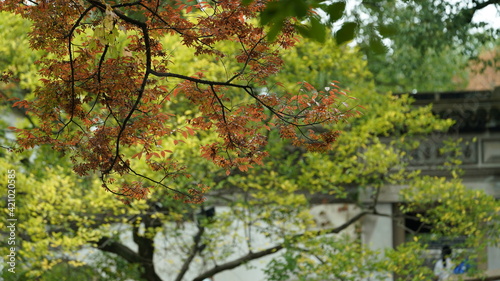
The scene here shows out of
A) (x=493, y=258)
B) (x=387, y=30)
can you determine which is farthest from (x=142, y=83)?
(x=493, y=258)

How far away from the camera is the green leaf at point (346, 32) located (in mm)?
3146

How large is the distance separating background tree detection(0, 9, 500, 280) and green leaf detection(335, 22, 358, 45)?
6.75 metres

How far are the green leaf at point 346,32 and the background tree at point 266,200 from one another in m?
6.75

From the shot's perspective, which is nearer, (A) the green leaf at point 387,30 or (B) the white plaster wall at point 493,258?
(A) the green leaf at point 387,30

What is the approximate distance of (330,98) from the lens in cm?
520

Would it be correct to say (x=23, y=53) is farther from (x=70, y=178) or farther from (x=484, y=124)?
(x=484, y=124)

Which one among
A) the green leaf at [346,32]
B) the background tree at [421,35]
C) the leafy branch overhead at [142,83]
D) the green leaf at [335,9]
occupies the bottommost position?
the green leaf at [346,32]

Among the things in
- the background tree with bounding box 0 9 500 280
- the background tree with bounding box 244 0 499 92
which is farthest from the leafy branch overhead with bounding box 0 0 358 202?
the background tree with bounding box 0 9 500 280

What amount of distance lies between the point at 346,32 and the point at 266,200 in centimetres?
787

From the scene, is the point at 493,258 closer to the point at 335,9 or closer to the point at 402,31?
the point at 402,31

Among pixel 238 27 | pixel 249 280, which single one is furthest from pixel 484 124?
pixel 238 27

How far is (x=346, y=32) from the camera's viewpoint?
10.4 ft

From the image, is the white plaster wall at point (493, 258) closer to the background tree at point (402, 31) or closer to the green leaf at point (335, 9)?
the background tree at point (402, 31)

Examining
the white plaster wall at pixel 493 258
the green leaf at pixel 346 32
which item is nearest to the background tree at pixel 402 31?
the green leaf at pixel 346 32
